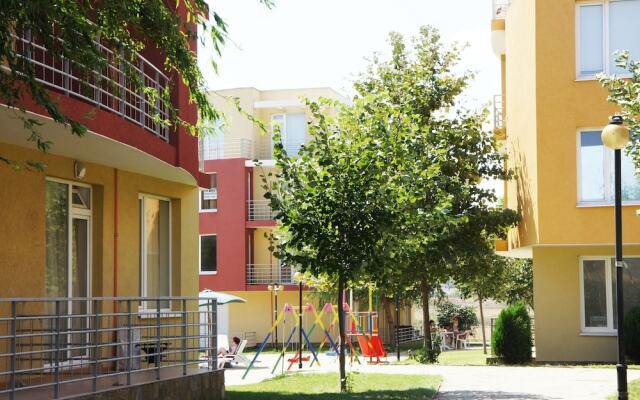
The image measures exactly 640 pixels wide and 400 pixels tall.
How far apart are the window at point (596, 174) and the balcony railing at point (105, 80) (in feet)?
39.8

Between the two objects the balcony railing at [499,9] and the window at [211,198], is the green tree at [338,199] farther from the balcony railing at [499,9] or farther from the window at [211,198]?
the window at [211,198]

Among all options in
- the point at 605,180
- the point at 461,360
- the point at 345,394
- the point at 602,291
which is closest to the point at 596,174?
the point at 605,180

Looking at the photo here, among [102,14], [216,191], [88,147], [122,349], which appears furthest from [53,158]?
[216,191]

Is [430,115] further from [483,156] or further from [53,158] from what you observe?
[53,158]

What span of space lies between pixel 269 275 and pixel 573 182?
28.0m

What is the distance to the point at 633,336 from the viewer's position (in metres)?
25.0

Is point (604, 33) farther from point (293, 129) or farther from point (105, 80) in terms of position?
point (293, 129)

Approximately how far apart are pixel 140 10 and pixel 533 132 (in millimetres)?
17923

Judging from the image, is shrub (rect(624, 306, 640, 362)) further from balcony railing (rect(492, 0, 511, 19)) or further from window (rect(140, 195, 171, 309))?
balcony railing (rect(492, 0, 511, 19))

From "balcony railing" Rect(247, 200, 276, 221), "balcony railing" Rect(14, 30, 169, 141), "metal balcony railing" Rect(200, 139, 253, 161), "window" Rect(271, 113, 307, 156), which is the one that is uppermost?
"window" Rect(271, 113, 307, 156)

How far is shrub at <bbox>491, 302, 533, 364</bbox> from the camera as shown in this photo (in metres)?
27.5

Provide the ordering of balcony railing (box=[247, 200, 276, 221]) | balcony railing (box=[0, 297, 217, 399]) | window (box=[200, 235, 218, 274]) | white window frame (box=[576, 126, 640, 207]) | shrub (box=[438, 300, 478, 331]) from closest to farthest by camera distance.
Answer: balcony railing (box=[0, 297, 217, 399])
white window frame (box=[576, 126, 640, 207])
balcony railing (box=[247, 200, 276, 221])
window (box=[200, 235, 218, 274])
shrub (box=[438, 300, 478, 331])

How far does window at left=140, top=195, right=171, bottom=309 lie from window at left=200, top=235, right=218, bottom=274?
108 feet

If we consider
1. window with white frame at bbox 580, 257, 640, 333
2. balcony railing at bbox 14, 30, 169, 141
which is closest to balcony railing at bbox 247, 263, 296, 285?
window with white frame at bbox 580, 257, 640, 333
